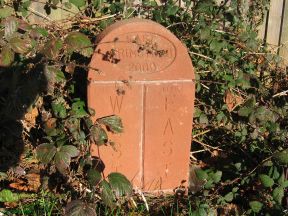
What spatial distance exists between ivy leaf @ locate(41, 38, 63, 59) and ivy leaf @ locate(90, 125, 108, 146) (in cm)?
47

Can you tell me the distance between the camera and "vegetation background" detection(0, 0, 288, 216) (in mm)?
2811

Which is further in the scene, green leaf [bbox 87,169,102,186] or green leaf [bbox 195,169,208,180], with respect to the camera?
green leaf [bbox 195,169,208,180]

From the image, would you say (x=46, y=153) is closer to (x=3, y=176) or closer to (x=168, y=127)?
(x=3, y=176)

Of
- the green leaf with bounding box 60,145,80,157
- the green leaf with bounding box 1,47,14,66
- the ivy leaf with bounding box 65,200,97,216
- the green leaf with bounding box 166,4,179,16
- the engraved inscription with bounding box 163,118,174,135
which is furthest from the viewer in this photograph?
the green leaf with bounding box 166,4,179,16

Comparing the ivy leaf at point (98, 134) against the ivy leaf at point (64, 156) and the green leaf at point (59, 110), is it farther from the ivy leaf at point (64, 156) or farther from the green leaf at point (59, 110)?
the green leaf at point (59, 110)

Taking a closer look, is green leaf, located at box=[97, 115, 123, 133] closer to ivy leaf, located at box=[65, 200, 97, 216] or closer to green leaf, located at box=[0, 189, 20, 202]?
ivy leaf, located at box=[65, 200, 97, 216]

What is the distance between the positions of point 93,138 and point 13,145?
772 millimetres

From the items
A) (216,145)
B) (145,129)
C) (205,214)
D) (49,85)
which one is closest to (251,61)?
(216,145)

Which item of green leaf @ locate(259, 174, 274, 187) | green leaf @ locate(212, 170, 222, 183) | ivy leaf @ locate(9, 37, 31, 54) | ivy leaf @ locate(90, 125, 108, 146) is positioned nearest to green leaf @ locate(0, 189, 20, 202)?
ivy leaf @ locate(90, 125, 108, 146)

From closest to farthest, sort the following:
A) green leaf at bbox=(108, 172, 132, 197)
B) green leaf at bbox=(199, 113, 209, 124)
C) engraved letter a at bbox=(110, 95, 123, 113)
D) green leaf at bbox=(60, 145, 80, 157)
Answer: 1. green leaf at bbox=(108, 172, 132, 197)
2. green leaf at bbox=(60, 145, 80, 157)
3. engraved letter a at bbox=(110, 95, 123, 113)
4. green leaf at bbox=(199, 113, 209, 124)

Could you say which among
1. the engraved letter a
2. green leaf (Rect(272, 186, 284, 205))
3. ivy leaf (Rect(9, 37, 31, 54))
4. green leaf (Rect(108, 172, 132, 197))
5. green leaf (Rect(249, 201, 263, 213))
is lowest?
green leaf (Rect(249, 201, 263, 213))

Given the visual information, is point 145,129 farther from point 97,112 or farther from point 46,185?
point 46,185

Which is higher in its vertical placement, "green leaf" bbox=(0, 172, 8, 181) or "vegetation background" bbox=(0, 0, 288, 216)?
"vegetation background" bbox=(0, 0, 288, 216)

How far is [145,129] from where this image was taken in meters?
3.10
